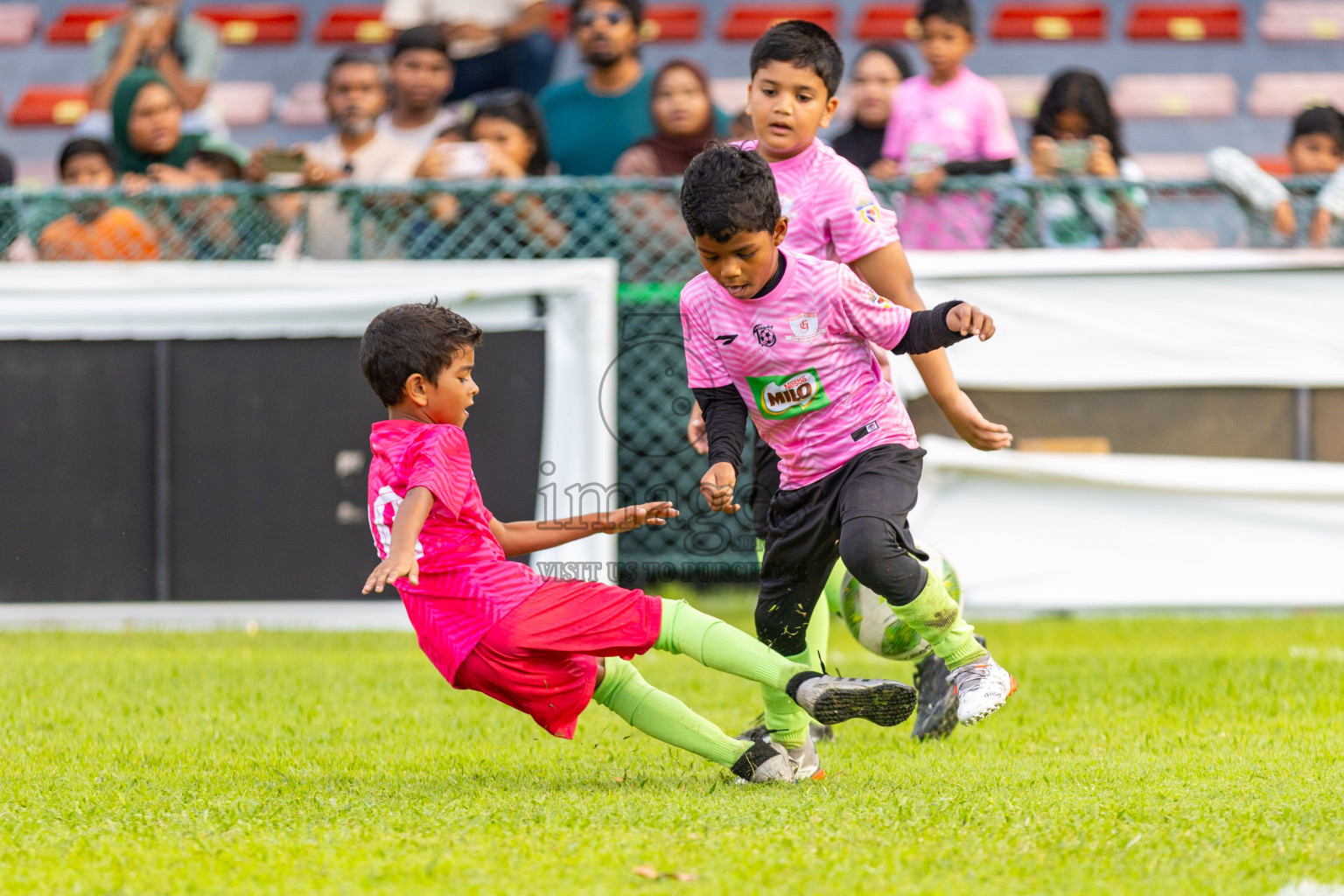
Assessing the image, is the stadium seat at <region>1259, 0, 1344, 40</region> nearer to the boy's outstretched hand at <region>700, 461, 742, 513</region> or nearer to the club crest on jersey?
the club crest on jersey

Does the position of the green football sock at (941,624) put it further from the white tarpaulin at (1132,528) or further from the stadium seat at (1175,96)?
the stadium seat at (1175,96)

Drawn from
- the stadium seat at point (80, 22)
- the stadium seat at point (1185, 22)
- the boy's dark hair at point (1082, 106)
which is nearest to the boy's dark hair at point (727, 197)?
the boy's dark hair at point (1082, 106)

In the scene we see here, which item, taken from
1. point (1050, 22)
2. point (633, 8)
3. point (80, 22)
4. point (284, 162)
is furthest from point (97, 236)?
point (1050, 22)

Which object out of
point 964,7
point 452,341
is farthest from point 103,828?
point 964,7

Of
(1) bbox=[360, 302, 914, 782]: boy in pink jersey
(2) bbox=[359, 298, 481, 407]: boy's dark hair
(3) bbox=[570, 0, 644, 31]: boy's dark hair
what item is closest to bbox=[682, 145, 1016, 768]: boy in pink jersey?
(1) bbox=[360, 302, 914, 782]: boy in pink jersey

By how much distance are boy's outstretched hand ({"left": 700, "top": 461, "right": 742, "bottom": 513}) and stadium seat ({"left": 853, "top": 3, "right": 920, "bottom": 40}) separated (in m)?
9.87

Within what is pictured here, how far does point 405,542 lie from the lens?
329cm

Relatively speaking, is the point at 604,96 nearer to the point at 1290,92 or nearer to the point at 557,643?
the point at 557,643

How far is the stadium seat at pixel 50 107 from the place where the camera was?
41.8 feet

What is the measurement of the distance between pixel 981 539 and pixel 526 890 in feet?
16.4

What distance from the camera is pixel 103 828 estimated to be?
3.26 metres

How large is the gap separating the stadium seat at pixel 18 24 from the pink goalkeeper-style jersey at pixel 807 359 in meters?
11.8

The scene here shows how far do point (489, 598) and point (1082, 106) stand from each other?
528cm

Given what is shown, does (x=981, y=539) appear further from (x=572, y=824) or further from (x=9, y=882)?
(x=9, y=882)
